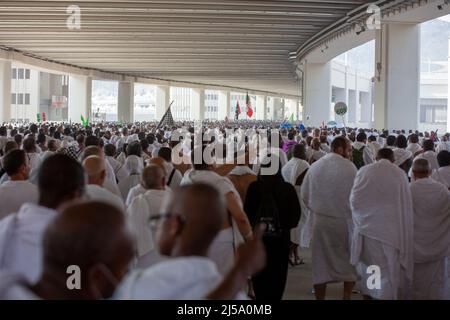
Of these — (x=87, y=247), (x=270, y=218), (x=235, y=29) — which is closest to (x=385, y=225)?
(x=270, y=218)

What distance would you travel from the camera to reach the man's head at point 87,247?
2854mm

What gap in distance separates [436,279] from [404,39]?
22.3m

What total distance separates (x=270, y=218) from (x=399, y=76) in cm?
2345

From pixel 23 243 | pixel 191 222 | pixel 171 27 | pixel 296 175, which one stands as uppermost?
pixel 171 27

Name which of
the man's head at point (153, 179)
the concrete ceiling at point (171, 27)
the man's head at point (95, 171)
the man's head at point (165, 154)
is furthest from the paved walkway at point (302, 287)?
the concrete ceiling at point (171, 27)

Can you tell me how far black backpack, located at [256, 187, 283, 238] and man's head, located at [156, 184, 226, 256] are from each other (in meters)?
4.29

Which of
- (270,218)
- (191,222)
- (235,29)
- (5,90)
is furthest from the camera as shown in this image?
(5,90)

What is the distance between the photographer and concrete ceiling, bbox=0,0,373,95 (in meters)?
26.8

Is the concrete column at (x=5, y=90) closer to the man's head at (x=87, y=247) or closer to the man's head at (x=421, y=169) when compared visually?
the man's head at (x=421, y=169)

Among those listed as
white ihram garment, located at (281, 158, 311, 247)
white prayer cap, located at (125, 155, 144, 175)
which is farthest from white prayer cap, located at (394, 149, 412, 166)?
white prayer cap, located at (125, 155, 144, 175)

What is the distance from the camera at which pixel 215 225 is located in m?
3.17

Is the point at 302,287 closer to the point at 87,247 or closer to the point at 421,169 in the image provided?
the point at 421,169
